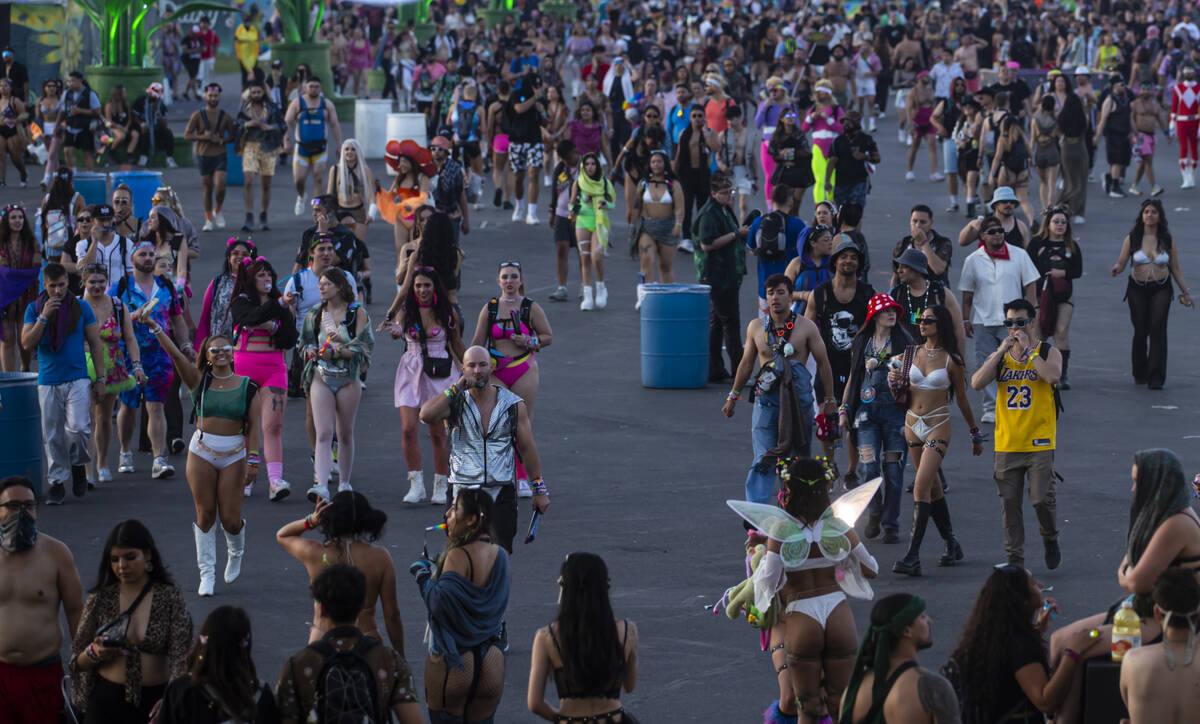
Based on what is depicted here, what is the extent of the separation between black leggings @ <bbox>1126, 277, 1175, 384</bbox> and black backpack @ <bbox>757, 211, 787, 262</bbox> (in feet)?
10.2

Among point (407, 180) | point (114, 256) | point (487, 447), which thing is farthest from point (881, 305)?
point (407, 180)

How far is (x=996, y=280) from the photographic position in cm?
1374

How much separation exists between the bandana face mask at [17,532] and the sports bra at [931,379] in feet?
A: 18.0

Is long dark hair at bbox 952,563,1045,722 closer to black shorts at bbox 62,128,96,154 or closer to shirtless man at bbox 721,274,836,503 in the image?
shirtless man at bbox 721,274,836,503

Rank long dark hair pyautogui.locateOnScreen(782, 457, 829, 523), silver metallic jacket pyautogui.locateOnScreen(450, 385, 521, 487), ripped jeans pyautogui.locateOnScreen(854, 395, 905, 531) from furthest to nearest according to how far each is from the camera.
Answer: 1. ripped jeans pyautogui.locateOnScreen(854, 395, 905, 531)
2. silver metallic jacket pyautogui.locateOnScreen(450, 385, 521, 487)
3. long dark hair pyautogui.locateOnScreen(782, 457, 829, 523)

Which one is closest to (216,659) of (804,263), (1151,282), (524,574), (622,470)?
(524,574)

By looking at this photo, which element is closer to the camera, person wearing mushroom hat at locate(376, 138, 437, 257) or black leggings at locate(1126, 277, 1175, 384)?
black leggings at locate(1126, 277, 1175, 384)

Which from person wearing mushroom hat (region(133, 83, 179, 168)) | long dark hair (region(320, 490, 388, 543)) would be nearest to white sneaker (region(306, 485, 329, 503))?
long dark hair (region(320, 490, 388, 543))

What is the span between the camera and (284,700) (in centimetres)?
614

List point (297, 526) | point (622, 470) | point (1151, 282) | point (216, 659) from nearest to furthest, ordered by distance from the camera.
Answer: point (216, 659), point (297, 526), point (622, 470), point (1151, 282)

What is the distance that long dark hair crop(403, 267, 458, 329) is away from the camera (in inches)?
462

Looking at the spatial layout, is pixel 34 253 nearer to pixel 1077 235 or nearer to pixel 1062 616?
pixel 1062 616

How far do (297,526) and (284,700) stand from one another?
1.76 metres

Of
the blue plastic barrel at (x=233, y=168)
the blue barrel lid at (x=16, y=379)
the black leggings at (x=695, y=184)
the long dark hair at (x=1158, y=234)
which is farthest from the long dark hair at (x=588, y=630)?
the blue plastic barrel at (x=233, y=168)
